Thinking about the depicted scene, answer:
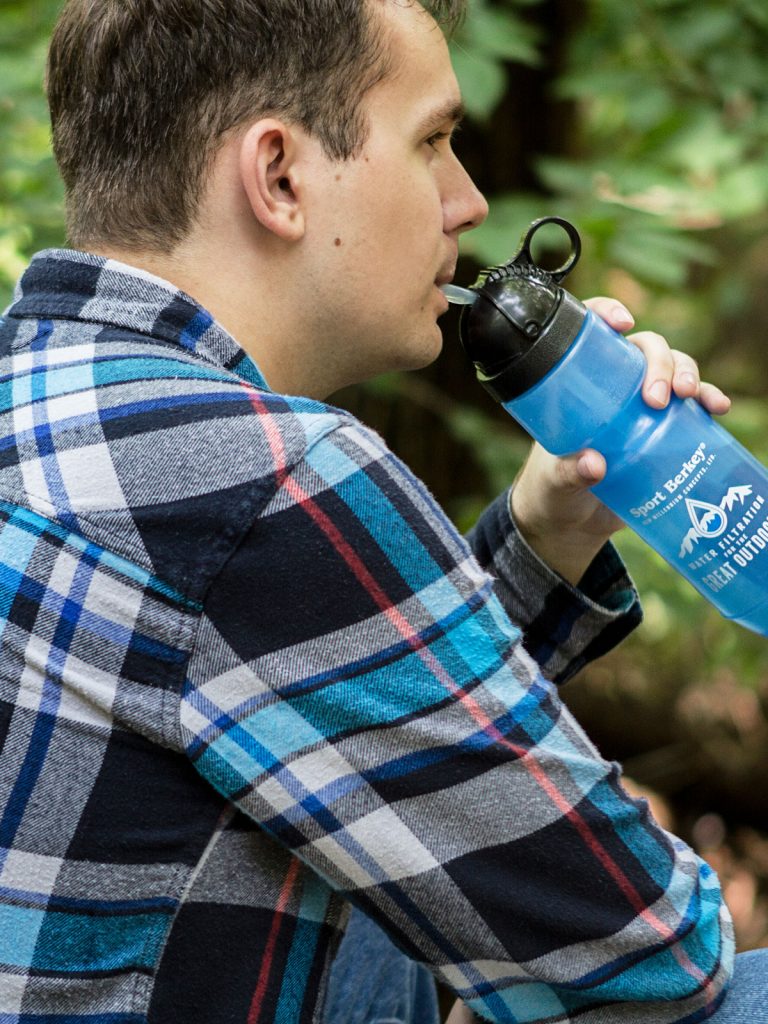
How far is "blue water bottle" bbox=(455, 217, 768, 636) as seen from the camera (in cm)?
137

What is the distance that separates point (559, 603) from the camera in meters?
1.68

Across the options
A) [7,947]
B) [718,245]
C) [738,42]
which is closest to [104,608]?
[7,947]

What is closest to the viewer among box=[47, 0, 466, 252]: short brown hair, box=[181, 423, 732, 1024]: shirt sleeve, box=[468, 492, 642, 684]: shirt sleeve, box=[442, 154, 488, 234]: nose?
box=[181, 423, 732, 1024]: shirt sleeve

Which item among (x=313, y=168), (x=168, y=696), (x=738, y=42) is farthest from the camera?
(x=738, y=42)

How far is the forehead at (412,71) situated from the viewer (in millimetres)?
1395

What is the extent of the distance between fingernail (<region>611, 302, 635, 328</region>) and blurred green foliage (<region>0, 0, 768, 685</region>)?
637 mm

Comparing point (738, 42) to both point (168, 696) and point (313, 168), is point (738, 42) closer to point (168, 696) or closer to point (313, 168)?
point (313, 168)

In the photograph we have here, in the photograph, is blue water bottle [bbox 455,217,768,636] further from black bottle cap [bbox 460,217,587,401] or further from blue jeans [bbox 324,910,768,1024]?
blue jeans [bbox 324,910,768,1024]

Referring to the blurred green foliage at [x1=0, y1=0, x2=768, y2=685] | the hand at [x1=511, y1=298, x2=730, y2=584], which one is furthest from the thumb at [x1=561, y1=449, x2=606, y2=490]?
the blurred green foliage at [x1=0, y1=0, x2=768, y2=685]

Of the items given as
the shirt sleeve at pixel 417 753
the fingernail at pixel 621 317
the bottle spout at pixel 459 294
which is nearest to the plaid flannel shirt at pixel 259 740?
the shirt sleeve at pixel 417 753

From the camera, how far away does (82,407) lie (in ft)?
3.65

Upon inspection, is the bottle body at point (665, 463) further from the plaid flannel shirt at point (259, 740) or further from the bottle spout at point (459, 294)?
the plaid flannel shirt at point (259, 740)

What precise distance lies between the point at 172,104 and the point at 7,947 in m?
0.88

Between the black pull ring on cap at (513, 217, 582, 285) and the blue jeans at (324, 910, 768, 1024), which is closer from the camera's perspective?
the black pull ring on cap at (513, 217, 582, 285)
